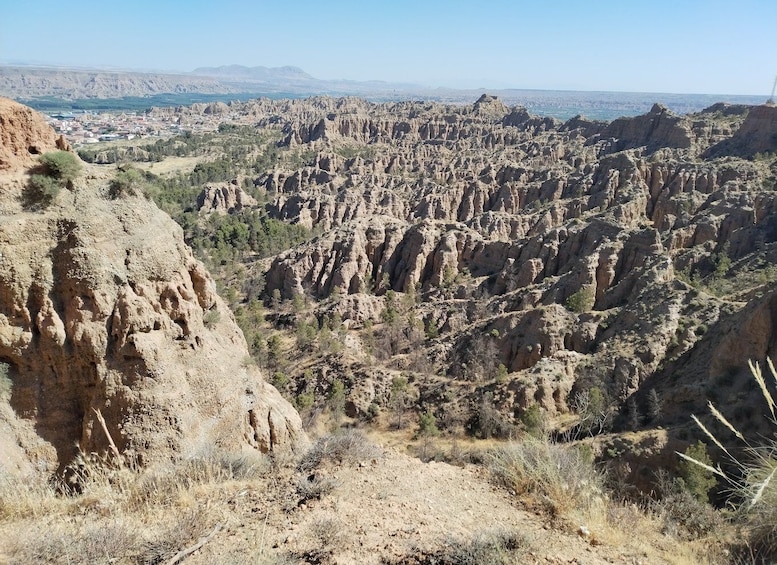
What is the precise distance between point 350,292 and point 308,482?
43065 mm

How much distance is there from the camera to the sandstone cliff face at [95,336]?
36.8 feet

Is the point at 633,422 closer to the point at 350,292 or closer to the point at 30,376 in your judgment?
the point at 30,376

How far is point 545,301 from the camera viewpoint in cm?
3625

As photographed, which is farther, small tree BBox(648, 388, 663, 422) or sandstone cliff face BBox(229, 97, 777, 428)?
sandstone cliff face BBox(229, 97, 777, 428)

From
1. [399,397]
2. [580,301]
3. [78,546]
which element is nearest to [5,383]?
[78,546]

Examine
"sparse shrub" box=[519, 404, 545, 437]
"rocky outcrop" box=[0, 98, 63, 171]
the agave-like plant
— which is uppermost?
"rocky outcrop" box=[0, 98, 63, 171]

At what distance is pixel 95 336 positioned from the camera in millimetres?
11672

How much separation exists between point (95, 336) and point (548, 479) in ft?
34.9

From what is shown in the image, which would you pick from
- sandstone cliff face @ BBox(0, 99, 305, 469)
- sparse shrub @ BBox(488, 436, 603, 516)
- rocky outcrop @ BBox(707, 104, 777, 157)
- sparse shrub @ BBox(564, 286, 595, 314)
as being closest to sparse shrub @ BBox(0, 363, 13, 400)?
sandstone cliff face @ BBox(0, 99, 305, 469)

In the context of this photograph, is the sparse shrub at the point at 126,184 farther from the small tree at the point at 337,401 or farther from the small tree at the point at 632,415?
the small tree at the point at 632,415

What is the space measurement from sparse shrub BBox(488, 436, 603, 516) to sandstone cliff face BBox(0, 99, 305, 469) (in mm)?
8033

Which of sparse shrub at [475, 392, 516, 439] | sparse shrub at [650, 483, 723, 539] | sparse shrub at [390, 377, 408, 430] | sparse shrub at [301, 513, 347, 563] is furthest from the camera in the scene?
sparse shrub at [390, 377, 408, 430]

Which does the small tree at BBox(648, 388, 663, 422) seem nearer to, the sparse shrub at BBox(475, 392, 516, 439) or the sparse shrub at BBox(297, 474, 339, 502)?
the sparse shrub at BBox(475, 392, 516, 439)

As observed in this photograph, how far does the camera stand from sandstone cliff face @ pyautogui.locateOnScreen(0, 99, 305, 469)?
36.8ft
